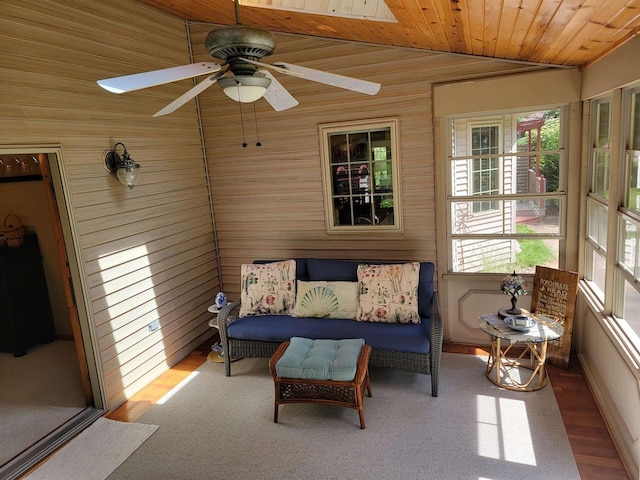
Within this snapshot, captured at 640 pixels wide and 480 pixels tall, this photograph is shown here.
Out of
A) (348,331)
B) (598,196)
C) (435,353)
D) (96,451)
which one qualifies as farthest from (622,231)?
(96,451)

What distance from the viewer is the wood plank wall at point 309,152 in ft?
13.7

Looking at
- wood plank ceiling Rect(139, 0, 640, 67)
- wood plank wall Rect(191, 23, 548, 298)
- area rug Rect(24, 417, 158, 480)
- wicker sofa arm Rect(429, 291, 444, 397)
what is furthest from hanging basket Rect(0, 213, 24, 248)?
wicker sofa arm Rect(429, 291, 444, 397)

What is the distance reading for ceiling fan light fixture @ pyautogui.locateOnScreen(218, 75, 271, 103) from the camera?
201 centimetres

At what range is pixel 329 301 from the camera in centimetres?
407

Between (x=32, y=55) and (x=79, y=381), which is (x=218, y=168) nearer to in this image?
(x=32, y=55)

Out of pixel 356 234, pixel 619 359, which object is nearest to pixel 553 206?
pixel 619 359

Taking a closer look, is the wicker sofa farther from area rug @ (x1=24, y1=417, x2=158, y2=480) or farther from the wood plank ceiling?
the wood plank ceiling

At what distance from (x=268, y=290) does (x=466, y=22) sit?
2738 millimetres

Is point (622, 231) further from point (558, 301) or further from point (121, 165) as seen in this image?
point (121, 165)

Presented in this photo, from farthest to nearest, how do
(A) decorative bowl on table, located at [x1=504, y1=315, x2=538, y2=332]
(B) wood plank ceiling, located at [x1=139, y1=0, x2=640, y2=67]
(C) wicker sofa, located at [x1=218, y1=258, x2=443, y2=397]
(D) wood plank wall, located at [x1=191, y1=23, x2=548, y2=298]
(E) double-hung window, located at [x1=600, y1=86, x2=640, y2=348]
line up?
(D) wood plank wall, located at [x1=191, y1=23, x2=548, y2=298] < (C) wicker sofa, located at [x1=218, y1=258, x2=443, y2=397] < (A) decorative bowl on table, located at [x1=504, y1=315, x2=538, y2=332] < (E) double-hung window, located at [x1=600, y1=86, x2=640, y2=348] < (B) wood plank ceiling, located at [x1=139, y1=0, x2=640, y2=67]

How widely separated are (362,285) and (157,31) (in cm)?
306

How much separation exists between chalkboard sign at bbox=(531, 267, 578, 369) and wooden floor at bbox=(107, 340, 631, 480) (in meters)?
0.14

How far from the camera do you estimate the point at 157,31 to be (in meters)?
4.26

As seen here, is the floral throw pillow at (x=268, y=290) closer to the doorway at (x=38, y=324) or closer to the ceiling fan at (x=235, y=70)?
the doorway at (x=38, y=324)
